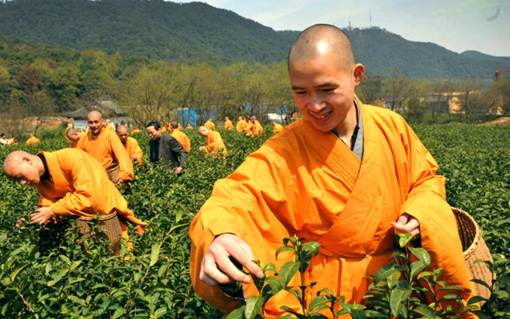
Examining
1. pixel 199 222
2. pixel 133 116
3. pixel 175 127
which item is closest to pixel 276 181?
pixel 199 222

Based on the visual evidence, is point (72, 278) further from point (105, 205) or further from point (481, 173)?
point (481, 173)

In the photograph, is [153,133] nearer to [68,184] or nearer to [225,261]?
[68,184]

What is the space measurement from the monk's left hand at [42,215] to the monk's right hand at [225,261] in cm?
320

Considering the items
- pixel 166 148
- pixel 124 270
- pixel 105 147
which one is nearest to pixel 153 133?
pixel 166 148

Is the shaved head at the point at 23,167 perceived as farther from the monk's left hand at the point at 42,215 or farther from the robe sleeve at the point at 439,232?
the robe sleeve at the point at 439,232

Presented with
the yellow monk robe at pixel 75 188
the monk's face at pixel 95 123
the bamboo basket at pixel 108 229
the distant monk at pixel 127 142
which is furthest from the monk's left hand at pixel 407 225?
the distant monk at pixel 127 142

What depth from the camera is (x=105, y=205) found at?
13.7 ft

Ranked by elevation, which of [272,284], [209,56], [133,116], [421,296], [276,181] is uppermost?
[209,56]

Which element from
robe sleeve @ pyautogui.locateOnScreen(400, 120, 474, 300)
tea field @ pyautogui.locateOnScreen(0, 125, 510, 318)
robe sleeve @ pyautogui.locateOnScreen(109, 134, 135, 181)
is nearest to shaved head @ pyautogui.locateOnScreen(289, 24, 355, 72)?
robe sleeve @ pyautogui.locateOnScreen(400, 120, 474, 300)

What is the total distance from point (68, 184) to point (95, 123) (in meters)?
2.44

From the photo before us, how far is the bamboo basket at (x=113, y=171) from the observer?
5.96 metres

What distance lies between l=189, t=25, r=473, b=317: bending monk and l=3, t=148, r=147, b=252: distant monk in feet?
8.09

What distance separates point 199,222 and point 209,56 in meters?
143

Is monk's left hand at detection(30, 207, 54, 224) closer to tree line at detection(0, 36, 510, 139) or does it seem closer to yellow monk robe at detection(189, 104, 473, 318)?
yellow monk robe at detection(189, 104, 473, 318)
